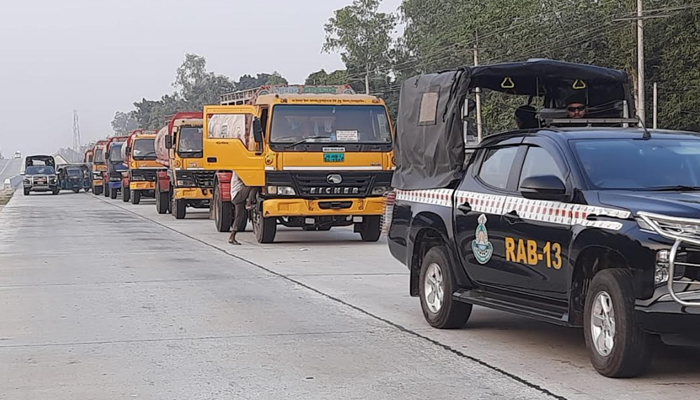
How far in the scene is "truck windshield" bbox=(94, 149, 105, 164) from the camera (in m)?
60.5

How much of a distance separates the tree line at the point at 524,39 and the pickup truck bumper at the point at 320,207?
18052 millimetres

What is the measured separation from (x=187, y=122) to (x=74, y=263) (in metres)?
15.0

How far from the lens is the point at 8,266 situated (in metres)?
17.6

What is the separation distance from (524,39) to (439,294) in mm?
59582

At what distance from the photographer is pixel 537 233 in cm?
867

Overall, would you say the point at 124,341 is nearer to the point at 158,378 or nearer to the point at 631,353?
the point at 158,378

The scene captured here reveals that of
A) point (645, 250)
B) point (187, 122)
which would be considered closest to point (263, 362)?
point (645, 250)

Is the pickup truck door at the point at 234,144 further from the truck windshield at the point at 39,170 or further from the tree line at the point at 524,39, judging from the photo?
the truck windshield at the point at 39,170

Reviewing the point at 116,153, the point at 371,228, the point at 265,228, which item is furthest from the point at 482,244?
the point at 116,153

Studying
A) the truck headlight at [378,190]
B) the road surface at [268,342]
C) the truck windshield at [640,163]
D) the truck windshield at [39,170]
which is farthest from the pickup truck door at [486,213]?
the truck windshield at [39,170]

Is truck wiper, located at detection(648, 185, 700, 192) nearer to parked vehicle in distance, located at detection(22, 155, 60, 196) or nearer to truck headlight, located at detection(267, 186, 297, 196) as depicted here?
truck headlight, located at detection(267, 186, 297, 196)

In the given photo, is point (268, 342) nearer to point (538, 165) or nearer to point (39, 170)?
point (538, 165)

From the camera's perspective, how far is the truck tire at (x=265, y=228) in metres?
21.1

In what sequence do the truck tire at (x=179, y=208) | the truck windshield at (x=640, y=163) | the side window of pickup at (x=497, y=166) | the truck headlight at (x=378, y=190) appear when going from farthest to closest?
1. the truck tire at (x=179, y=208)
2. the truck headlight at (x=378, y=190)
3. the side window of pickup at (x=497, y=166)
4. the truck windshield at (x=640, y=163)
